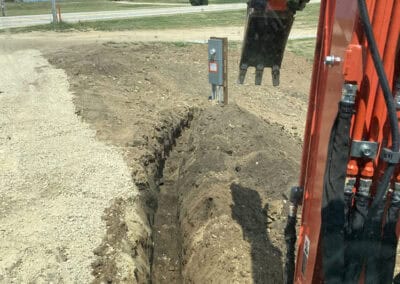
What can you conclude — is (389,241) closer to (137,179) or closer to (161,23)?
(137,179)

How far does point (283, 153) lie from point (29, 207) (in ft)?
13.0

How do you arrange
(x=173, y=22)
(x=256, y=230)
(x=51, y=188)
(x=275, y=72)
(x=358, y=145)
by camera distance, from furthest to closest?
(x=173, y=22)
(x=51, y=188)
(x=256, y=230)
(x=275, y=72)
(x=358, y=145)

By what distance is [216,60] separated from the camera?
9.62m

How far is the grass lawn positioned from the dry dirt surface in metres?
11.8

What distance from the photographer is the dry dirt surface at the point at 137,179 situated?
500 cm

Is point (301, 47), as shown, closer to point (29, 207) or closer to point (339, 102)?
point (29, 207)

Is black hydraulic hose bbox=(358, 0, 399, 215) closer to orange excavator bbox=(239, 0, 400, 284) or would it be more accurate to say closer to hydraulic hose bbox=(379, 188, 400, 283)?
orange excavator bbox=(239, 0, 400, 284)

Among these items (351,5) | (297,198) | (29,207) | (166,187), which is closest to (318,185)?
(297,198)

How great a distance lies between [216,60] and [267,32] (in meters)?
6.87

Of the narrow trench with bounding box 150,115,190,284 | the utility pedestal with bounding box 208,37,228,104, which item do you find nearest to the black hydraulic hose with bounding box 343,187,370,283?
the narrow trench with bounding box 150,115,190,284

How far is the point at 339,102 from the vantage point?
1.99 metres

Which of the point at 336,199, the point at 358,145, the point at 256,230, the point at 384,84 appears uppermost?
the point at 384,84

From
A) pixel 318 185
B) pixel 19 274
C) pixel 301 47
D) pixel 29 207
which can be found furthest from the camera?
pixel 301 47

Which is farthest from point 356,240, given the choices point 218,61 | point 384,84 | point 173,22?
point 173,22
